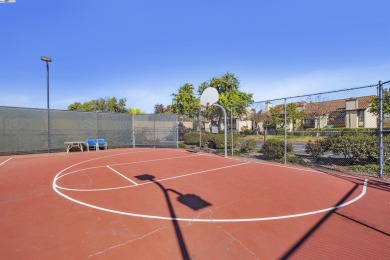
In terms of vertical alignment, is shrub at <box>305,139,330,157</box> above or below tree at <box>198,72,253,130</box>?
below

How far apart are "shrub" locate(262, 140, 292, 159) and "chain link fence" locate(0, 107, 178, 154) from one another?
332 inches

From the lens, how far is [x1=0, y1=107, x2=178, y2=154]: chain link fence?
1420 cm

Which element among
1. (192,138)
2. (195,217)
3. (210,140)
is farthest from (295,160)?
(192,138)

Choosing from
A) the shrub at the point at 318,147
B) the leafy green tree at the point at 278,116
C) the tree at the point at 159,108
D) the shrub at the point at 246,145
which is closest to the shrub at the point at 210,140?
the shrub at the point at 246,145

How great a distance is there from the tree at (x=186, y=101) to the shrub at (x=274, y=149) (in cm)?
1640

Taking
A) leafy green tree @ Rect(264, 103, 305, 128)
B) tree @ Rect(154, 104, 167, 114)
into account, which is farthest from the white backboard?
tree @ Rect(154, 104, 167, 114)

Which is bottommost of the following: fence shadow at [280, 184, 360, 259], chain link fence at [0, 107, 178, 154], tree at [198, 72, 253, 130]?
fence shadow at [280, 184, 360, 259]

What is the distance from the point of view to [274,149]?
11602mm

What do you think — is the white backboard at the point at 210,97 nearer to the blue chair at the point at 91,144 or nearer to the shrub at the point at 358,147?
the shrub at the point at 358,147

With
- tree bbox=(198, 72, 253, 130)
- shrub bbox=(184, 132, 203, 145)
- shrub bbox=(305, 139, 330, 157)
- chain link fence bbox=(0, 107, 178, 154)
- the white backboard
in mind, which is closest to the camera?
shrub bbox=(305, 139, 330, 157)

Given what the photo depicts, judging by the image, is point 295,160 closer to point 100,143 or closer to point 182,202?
point 182,202

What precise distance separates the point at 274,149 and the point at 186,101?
61.3ft

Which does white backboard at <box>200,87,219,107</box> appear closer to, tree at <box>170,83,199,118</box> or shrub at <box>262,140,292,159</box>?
shrub at <box>262,140,292,159</box>

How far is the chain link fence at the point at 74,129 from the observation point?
14.2m
